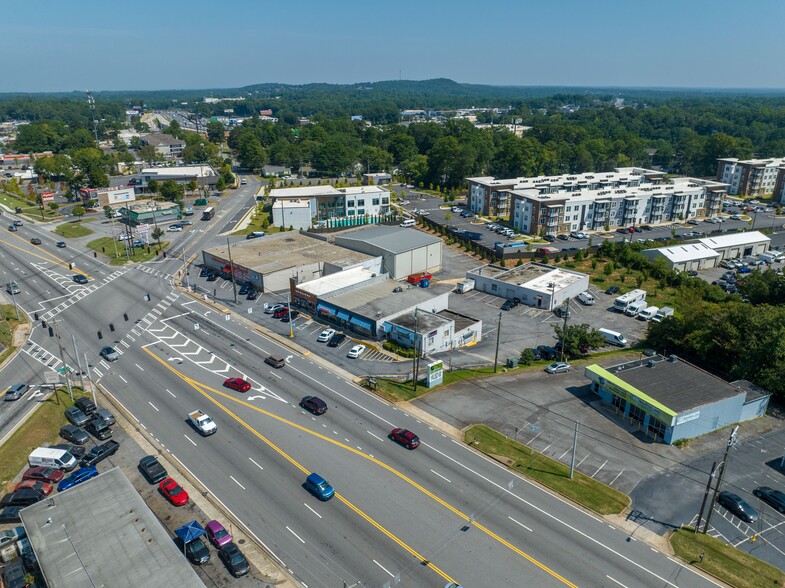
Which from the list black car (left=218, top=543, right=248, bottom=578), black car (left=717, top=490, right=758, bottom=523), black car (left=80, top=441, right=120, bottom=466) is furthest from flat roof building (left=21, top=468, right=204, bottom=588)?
black car (left=717, top=490, right=758, bottom=523)

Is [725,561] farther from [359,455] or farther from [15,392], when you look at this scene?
[15,392]

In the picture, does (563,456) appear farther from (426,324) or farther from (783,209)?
(783,209)

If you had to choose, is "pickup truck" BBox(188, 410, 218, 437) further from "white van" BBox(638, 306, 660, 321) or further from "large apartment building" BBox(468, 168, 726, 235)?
"large apartment building" BBox(468, 168, 726, 235)

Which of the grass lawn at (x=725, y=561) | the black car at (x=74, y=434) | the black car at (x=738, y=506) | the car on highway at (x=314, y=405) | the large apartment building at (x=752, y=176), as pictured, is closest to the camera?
the grass lawn at (x=725, y=561)

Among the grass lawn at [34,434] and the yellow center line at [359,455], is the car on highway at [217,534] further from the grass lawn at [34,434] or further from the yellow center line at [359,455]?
the grass lawn at [34,434]

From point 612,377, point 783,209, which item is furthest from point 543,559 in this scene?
point 783,209

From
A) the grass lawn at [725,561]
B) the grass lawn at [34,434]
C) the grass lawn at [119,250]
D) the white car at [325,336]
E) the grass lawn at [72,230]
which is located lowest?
the grass lawn at [34,434]

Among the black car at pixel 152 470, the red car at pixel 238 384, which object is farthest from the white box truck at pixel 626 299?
the black car at pixel 152 470
